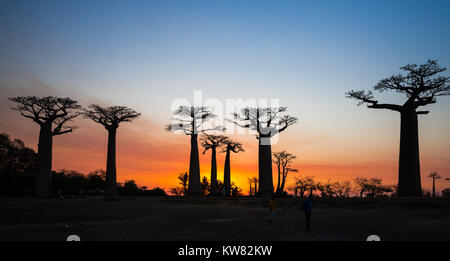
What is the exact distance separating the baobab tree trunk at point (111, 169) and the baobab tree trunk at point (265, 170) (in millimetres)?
17640

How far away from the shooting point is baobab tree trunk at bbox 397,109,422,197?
26.4 meters

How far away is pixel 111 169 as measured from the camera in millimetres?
40812

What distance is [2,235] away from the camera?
11414 millimetres

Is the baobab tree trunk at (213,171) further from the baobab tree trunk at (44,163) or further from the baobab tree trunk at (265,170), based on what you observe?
the baobab tree trunk at (44,163)

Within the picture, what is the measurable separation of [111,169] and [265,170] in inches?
738

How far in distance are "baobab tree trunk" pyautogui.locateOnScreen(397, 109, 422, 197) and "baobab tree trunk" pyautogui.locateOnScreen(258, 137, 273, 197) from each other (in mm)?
14347

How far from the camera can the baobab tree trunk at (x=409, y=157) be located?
1041 inches

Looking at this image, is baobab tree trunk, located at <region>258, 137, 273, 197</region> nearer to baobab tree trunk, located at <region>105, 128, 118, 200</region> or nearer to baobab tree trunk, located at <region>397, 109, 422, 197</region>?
Result: baobab tree trunk, located at <region>397, 109, 422, 197</region>

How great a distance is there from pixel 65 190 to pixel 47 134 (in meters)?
17.8

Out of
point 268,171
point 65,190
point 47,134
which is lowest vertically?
point 65,190

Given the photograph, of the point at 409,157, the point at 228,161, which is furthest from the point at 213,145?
the point at 409,157
